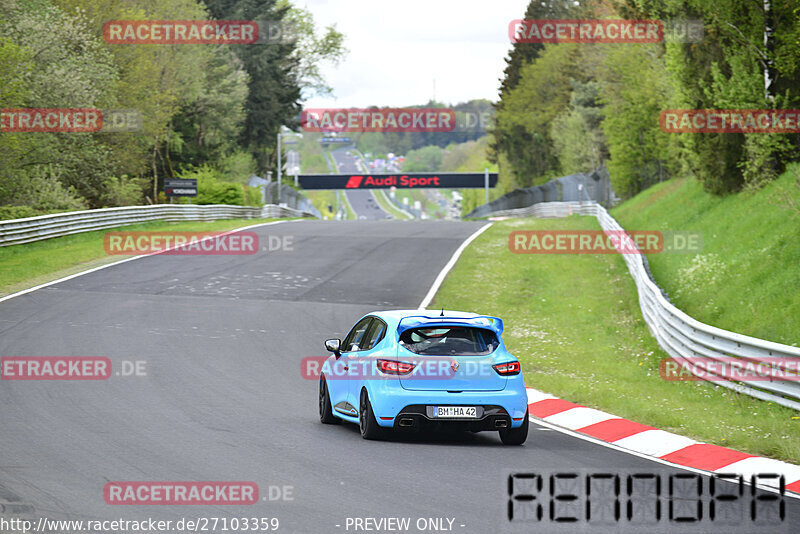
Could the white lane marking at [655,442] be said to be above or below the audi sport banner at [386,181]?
below

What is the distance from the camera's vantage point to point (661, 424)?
12516 mm

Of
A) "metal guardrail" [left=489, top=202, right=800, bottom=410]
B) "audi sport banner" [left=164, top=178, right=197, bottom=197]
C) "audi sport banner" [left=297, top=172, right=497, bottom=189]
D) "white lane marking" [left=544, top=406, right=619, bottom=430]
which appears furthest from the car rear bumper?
"audi sport banner" [left=297, top=172, right=497, bottom=189]

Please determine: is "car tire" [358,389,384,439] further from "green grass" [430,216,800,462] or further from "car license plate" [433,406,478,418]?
"green grass" [430,216,800,462]

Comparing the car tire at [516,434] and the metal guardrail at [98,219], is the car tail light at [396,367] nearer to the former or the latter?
the car tire at [516,434]

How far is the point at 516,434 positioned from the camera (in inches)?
438

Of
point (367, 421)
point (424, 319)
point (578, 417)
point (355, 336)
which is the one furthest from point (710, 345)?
point (367, 421)

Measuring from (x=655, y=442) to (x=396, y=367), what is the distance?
3.03 m

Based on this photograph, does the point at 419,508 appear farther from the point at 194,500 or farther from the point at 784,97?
the point at 784,97

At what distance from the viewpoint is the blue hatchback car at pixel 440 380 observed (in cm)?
1095

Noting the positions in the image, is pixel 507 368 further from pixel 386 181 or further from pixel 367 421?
pixel 386 181

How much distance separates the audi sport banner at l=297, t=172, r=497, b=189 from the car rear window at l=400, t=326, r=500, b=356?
334 feet

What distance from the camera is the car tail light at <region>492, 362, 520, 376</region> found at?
11188mm

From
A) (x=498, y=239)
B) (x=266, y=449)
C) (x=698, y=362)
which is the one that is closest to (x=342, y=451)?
(x=266, y=449)

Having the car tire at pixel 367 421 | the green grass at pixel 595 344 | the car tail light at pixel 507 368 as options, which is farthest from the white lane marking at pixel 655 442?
the car tire at pixel 367 421
